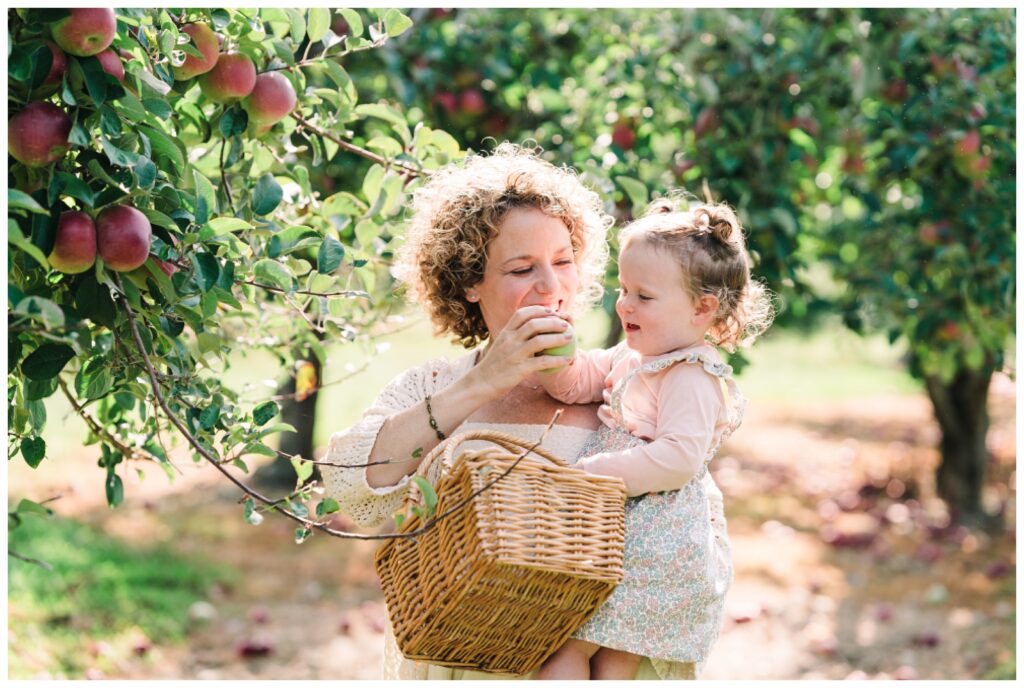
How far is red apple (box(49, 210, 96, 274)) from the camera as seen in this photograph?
124 cm

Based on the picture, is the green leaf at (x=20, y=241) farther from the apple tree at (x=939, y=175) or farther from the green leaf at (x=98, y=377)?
the apple tree at (x=939, y=175)

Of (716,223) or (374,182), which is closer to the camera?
(716,223)

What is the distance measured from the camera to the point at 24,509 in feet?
3.83

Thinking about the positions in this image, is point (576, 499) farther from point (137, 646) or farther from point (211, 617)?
point (211, 617)

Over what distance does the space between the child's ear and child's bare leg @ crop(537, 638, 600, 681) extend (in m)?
0.51

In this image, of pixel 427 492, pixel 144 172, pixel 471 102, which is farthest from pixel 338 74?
pixel 471 102

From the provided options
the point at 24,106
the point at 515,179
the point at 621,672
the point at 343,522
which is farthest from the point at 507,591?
the point at 343,522

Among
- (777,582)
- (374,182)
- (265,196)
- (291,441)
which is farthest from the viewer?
(291,441)

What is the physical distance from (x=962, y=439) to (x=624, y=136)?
Answer: 3.44 m

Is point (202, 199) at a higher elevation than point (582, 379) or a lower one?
higher

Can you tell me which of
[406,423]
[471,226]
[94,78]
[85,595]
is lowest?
[85,595]

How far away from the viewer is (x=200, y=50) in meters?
1.51

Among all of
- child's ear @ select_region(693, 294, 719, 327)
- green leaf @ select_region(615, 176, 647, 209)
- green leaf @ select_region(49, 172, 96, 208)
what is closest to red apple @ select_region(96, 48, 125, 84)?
green leaf @ select_region(49, 172, 96, 208)

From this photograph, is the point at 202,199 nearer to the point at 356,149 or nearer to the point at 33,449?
the point at 33,449
